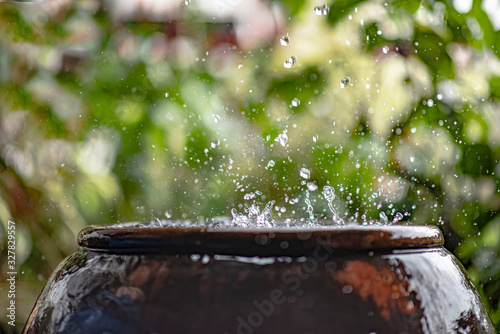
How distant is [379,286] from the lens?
39 centimetres

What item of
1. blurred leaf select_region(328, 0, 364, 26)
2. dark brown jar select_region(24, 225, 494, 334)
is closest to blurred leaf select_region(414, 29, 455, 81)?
blurred leaf select_region(328, 0, 364, 26)

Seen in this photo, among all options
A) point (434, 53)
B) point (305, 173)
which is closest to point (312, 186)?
point (305, 173)

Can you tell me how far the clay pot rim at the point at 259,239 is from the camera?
383 millimetres

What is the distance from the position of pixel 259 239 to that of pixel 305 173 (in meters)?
0.76

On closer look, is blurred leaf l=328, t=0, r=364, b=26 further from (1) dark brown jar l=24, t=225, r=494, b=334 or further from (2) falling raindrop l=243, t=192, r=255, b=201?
(1) dark brown jar l=24, t=225, r=494, b=334

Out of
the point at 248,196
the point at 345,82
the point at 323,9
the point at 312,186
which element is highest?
the point at 323,9

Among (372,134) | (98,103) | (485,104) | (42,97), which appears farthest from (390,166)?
(42,97)

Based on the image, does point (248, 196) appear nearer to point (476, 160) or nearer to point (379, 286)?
point (476, 160)

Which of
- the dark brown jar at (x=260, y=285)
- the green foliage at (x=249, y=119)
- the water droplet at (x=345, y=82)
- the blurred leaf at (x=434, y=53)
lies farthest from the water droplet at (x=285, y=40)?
the dark brown jar at (x=260, y=285)

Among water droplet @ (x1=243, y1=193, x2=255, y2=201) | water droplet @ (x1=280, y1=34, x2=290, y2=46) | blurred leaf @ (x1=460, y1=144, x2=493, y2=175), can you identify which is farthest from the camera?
water droplet @ (x1=243, y1=193, x2=255, y2=201)

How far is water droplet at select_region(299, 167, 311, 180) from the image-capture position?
114cm

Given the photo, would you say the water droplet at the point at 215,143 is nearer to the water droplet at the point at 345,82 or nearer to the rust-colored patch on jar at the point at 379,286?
the water droplet at the point at 345,82

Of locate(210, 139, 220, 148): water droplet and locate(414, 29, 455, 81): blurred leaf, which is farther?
locate(210, 139, 220, 148): water droplet

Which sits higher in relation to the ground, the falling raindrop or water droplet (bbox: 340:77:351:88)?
water droplet (bbox: 340:77:351:88)
